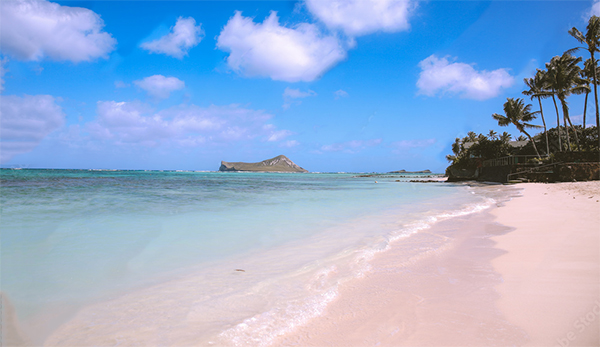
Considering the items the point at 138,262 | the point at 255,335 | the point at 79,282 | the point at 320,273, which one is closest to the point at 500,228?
the point at 320,273

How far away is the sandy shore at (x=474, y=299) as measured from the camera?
242 centimetres

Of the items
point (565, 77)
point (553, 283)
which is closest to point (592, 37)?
point (565, 77)

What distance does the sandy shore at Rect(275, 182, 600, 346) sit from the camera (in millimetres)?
2420

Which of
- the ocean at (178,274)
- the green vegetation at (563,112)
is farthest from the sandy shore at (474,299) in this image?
the green vegetation at (563,112)

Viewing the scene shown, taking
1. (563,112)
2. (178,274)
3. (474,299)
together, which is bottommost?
(178,274)

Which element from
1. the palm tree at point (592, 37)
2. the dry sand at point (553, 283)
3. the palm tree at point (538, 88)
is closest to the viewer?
the dry sand at point (553, 283)

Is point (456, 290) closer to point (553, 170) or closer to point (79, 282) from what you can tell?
point (79, 282)

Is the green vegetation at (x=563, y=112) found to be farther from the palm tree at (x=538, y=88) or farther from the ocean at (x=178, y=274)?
the ocean at (x=178, y=274)

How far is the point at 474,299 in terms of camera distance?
3.10m

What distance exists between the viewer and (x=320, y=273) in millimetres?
4238

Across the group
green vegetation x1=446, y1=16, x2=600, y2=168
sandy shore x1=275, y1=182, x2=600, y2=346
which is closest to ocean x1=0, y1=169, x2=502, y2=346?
sandy shore x1=275, y1=182, x2=600, y2=346

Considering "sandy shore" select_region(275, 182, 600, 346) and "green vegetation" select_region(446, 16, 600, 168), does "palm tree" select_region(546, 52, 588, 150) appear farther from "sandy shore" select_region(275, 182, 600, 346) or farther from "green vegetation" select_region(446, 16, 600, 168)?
"sandy shore" select_region(275, 182, 600, 346)

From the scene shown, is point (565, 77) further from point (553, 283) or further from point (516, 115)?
point (553, 283)

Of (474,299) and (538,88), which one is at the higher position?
(538,88)
